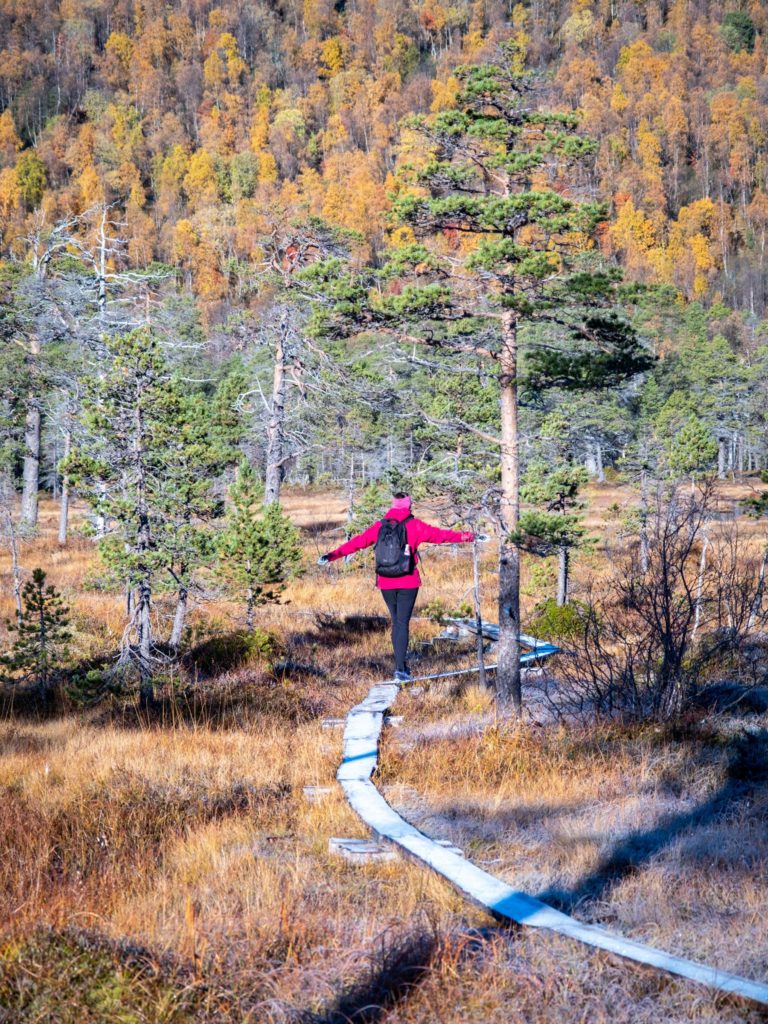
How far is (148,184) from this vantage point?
156875 mm

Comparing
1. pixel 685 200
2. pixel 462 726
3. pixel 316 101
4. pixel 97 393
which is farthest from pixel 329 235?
pixel 316 101

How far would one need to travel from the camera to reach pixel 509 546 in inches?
344

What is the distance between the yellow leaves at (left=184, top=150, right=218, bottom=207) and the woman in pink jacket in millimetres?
142470

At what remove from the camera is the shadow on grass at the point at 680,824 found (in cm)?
458

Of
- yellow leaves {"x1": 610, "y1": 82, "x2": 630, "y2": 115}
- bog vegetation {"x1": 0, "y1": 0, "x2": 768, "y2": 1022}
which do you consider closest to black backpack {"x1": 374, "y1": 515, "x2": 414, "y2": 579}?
bog vegetation {"x1": 0, "y1": 0, "x2": 768, "y2": 1022}

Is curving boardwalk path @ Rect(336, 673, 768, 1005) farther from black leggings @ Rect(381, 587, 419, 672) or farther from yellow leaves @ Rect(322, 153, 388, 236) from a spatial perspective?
yellow leaves @ Rect(322, 153, 388, 236)

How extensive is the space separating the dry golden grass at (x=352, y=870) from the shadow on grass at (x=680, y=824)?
21 mm

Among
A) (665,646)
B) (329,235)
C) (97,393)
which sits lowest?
(665,646)

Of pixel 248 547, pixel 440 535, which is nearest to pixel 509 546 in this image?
pixel 440 535

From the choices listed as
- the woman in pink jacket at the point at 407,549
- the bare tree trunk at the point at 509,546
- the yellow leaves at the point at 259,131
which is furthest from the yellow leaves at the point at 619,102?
the woman in pink jacket at the point at 407,549

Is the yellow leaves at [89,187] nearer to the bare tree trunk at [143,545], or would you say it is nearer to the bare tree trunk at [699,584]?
the bare tree trunk at [143,545]

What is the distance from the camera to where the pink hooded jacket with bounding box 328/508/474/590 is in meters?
8.80

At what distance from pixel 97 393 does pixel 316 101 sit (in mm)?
180594

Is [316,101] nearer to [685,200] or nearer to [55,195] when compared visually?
[55,195]
